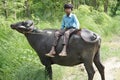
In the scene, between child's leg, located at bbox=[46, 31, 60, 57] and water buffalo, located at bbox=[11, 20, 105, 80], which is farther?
child's leg, located at bbox=[46, 31, 60, 57]

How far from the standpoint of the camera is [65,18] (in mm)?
8727

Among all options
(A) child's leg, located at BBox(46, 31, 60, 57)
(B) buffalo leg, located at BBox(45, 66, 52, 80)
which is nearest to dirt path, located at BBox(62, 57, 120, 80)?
(B) buffalo leg, located at BBox(45, 66, 52, 80)

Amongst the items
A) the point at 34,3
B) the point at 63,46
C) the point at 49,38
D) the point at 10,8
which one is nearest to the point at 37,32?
the point at 49,38

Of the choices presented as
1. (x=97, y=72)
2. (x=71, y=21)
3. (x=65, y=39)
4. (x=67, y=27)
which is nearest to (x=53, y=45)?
A: (x=65, y=39)

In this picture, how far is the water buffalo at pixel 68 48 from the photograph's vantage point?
812 centimetres

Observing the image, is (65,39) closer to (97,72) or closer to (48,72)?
(48,72)

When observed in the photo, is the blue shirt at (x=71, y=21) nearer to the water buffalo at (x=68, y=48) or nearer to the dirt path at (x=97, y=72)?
the water buffalo at (x=68, y=48)

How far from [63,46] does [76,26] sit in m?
0.77

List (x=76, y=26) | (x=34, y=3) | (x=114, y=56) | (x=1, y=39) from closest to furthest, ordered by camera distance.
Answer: (x=76, y=26) → (x=1, y=39) → (x=114, y=56) → (x=34, y=3)

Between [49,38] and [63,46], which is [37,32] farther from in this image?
[63,46]

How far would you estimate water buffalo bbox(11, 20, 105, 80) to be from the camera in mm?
8124

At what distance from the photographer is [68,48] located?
Result: 820cm

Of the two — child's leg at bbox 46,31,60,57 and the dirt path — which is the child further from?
the dirt path

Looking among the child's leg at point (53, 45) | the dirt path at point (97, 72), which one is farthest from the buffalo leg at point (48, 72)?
the dirt path at point (97, 72)
